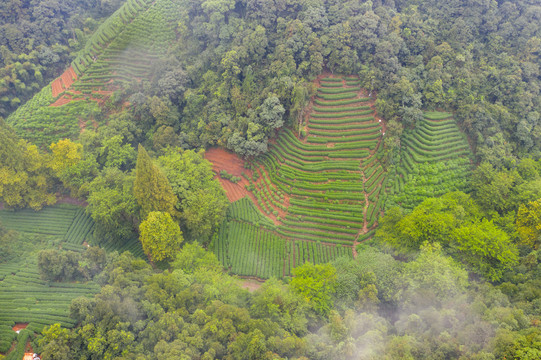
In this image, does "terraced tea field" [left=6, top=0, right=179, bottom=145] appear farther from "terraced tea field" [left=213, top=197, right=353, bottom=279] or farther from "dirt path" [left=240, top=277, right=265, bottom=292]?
"dirt path" [left=240, top=277, right=265, bottom=292]

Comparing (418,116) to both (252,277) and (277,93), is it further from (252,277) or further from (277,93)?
(252,277)

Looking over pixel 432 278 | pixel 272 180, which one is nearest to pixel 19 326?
pixel 272 180

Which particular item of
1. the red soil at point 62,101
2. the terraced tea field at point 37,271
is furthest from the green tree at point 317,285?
the red soil at point 62,101

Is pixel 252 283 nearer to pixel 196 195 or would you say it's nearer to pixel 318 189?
pixel 196 195

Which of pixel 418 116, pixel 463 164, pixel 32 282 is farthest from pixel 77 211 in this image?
pixel 463 164

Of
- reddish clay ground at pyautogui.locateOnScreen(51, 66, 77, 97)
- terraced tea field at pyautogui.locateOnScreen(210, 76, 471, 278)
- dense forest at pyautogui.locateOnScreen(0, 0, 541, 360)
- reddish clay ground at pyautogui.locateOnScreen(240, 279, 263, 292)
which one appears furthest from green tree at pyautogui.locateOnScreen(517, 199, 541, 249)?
reddish clay ground at pyautogui.locateOnScreen(51, 66, 77, 97)

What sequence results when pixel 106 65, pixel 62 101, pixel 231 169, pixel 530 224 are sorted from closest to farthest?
pixel 530 224 < pixel 231 169 < pixel 62 101 < pixel 106 65
